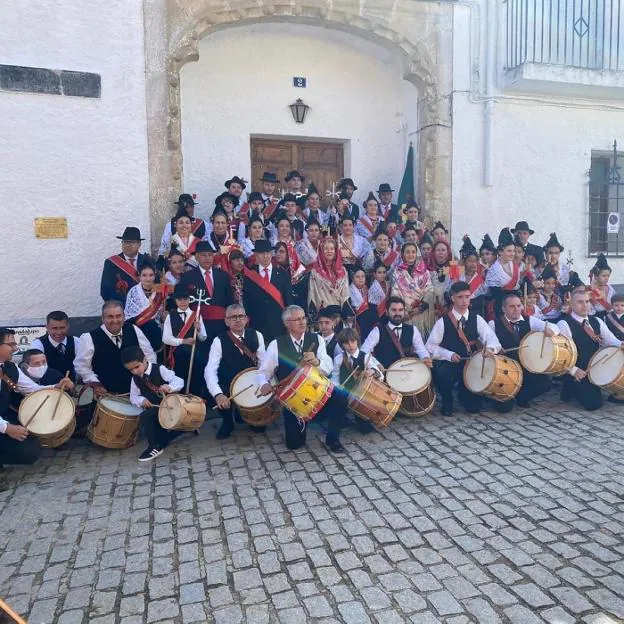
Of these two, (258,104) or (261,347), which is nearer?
(261,347)

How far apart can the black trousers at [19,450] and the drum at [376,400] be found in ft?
8.33

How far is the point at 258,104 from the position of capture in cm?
848

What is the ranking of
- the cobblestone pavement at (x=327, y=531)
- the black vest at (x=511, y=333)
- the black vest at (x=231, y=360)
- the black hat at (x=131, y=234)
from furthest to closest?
the black hat at (x=131, y=234)
the black vest at (x=511, y=333)
the black vest at (x=231, y=360)
the cobblestone pavement at (x=327, y=531)

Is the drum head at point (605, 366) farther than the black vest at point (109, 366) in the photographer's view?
Yes

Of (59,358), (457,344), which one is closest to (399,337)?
(457,344)

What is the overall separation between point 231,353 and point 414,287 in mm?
2222

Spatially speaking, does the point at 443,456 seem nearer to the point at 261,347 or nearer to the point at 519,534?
the point at 519,534

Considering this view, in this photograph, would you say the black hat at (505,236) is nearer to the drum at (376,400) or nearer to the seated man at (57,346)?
the drum at (376,400)

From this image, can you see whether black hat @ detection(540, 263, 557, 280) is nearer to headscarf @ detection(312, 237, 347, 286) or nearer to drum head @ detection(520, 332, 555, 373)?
drum head @ detection(520, 332, 555, 373)

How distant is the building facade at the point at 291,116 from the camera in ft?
21.9

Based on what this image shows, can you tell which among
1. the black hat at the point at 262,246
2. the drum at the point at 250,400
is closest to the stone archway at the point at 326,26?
the black hat at the point at 262,246

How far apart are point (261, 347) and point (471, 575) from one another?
284cm

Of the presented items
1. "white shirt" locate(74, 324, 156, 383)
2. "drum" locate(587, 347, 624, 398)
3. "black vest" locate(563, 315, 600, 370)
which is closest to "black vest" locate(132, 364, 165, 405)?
"white shirt" locate(74, 324, 156, 383)

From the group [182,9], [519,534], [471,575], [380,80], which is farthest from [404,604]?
[380,80]
